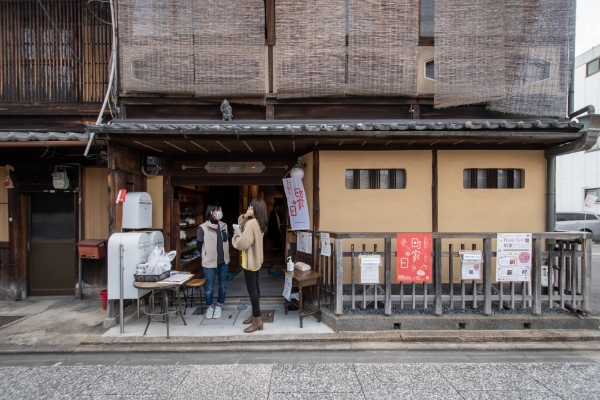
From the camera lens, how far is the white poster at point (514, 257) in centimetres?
538

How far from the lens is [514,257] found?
17.7 ft

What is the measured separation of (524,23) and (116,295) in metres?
10.0

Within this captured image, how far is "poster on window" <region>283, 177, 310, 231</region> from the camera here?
243 inches

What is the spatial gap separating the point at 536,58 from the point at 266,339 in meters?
8.04

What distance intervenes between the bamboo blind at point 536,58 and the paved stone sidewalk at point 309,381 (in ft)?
16.8

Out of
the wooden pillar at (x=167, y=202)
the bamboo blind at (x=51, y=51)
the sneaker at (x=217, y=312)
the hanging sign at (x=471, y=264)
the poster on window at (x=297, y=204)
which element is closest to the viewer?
the hanging sign at (x=471, y=264)

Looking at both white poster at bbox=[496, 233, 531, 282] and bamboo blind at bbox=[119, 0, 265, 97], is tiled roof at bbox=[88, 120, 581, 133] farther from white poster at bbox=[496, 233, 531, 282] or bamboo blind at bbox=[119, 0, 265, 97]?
white poster at bbox=[496, 233, 531, 282]

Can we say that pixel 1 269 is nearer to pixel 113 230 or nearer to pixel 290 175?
pixel 113 230

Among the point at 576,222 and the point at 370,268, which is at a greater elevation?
the point at 370,268

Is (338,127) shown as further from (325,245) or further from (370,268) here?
(370,268)

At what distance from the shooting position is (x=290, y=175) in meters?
6.60

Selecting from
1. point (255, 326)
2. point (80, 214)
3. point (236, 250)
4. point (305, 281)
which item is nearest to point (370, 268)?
point (305, 281)

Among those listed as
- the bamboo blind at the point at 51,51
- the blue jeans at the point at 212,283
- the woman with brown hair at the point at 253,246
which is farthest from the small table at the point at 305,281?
the bamboo blind at the point at 51,51

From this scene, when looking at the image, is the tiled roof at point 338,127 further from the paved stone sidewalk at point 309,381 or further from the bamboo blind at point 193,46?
the paved stone sidewalk at point 309,381
